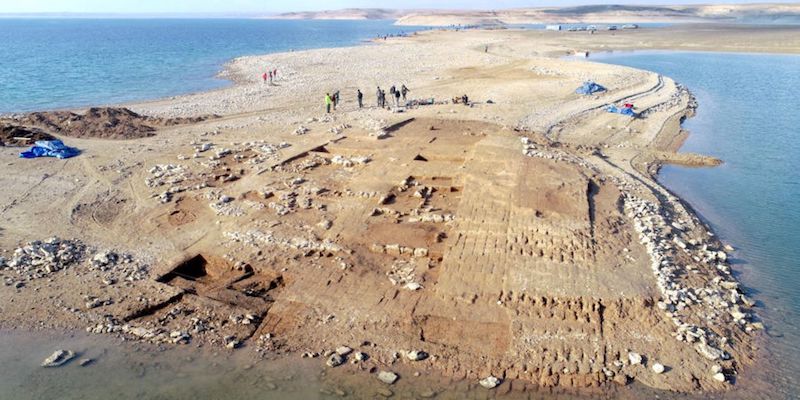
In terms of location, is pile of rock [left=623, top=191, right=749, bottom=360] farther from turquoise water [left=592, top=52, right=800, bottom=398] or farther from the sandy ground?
turquoise water [left=592, top=52, right=800, bottom=398]

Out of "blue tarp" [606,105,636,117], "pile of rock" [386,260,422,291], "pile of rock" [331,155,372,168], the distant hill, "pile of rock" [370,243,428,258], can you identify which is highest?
the distant hill

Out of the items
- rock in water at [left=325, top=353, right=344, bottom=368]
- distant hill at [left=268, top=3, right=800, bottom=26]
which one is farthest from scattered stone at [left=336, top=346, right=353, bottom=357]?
distant hill at [left=268, top=3, right=800, bottom=26]

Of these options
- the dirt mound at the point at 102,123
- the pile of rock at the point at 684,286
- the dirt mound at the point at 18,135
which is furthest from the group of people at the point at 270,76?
the pile of rock at the point at 684,286

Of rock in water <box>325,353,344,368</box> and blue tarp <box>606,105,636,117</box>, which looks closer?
rock in water <box>325,353,344,368</box>

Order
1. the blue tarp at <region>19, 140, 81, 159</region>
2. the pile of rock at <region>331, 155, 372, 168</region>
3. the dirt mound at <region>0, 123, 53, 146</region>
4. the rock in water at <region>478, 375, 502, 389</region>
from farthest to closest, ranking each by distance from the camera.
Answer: the dirt mound at <region>0, 123, 53, 146</region> → the blue tarp at <region>19, 140, 81, 159</region> → the pile of rock at <region>331, 155, 372, 168</region> → the rock in water at <region>478, 375, 502, 389</region>

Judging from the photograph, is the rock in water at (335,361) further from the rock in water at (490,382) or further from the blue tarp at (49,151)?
the blue tarp at (49,151)

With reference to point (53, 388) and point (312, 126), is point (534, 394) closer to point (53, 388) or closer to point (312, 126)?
point (53, 388)
